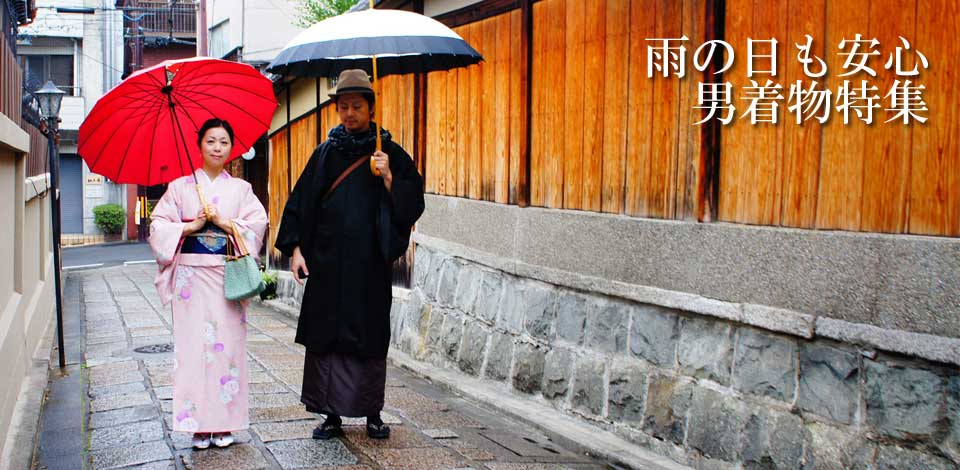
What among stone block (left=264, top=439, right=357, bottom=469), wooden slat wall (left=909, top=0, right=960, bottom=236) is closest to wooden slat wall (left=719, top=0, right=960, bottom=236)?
wooden slat wall (left=909, top=0, right=960, bottom=236)

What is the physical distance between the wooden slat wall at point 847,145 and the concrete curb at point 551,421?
1.63m

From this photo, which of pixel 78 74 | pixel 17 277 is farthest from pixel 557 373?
pixel 78 74

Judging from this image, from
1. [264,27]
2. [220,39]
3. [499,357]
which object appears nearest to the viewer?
[499,357]

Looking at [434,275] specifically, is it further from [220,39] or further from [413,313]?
[220,39]

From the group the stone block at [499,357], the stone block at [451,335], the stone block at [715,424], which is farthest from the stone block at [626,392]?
the stone block at [451,335]

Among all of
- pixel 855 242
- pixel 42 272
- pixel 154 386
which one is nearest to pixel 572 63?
pixel 855 242

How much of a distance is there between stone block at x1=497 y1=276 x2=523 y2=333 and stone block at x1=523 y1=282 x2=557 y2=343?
89mm

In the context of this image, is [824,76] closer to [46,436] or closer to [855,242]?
[855,242]

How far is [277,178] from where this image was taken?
1998 centimetres

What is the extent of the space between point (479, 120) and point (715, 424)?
14.4 feet

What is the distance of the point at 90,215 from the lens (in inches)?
1582

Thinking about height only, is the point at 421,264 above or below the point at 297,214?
below

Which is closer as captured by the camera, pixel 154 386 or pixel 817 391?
pixel 817 391

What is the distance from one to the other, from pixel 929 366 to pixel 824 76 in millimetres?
1632
